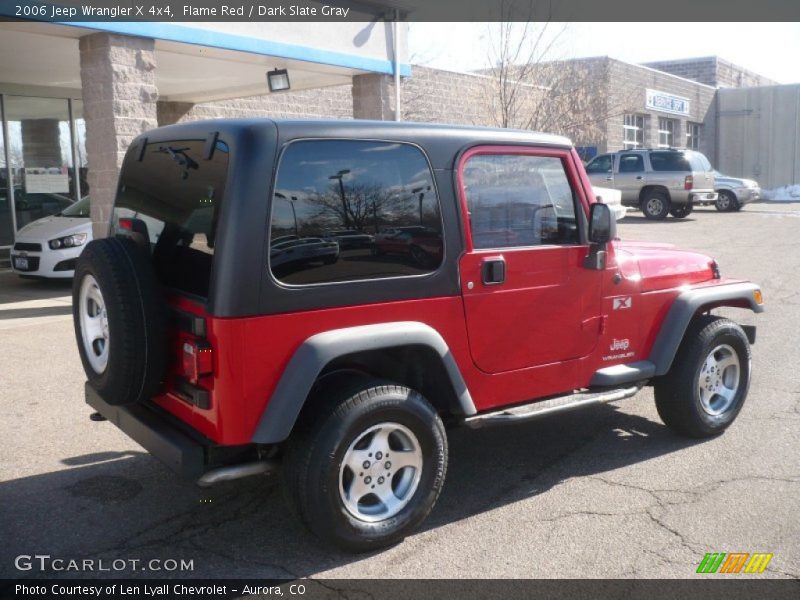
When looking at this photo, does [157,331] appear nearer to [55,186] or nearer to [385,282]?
[385,282]

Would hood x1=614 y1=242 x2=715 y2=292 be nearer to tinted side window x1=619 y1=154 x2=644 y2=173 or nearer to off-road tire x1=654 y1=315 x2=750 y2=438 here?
off-road tire x1=654 y1=315 x2=750 y2=438

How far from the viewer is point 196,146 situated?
12.7 feet

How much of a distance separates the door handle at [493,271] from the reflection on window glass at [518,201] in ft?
0.34

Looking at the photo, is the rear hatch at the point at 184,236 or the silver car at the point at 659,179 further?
the silver car at the point at 659,179

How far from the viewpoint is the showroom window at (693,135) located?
39.8 meters

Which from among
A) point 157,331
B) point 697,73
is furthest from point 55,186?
point 697,73

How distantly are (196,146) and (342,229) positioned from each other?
32.2 inches

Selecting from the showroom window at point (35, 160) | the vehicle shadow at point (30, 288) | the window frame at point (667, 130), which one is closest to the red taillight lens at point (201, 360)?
the vehicle shadow at point (30, 288)

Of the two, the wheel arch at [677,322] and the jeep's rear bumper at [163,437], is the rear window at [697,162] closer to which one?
the wheel arch at [677,322]

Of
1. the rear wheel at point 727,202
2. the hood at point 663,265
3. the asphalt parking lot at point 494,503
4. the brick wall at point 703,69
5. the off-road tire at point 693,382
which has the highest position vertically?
the brick wall at point 703,69

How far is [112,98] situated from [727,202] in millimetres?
22512

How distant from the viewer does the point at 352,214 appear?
3807mm

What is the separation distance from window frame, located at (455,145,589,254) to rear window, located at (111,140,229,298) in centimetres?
124

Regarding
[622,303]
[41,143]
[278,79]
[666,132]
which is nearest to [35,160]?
[41,143]
